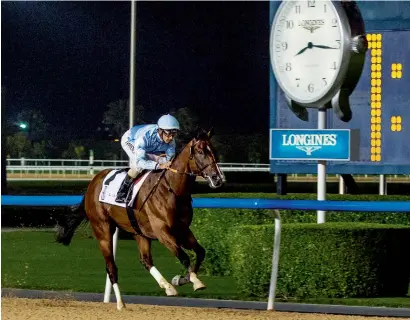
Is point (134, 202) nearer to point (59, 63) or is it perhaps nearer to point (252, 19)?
point (252, 19)

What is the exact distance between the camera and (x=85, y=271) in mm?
12172

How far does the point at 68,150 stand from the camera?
64312 mm

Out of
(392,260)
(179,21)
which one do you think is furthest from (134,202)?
(179,21)

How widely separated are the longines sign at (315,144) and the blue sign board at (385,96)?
1.49 metres

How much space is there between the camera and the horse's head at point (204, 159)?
24.8 feet

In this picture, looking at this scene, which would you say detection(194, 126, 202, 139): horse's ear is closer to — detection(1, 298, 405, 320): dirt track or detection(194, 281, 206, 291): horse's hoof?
detection(194, 281, 206, 291): horse's hoof

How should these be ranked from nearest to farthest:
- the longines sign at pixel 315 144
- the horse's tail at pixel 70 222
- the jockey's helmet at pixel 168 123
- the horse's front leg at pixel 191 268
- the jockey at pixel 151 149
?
the horse's front leg at pixel 191 268
the jockey's helmet at pixel 168 123
the jockey at pixel 151 149
the horse's tail at pixel 70 222
the longines sign at pixel 315 144

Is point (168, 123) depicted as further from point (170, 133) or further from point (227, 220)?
point (227, 220)

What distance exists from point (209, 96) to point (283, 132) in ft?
176

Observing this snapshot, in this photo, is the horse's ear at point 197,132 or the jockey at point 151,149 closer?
the horse's ear at point 197,132

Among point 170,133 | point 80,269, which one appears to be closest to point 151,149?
point 170,133

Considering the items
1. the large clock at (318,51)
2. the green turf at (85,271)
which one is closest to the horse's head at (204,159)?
the green turf at (85,271)

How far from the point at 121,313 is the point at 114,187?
3.23 ft

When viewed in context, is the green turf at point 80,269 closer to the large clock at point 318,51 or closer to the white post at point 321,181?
the white post at point 321,181
